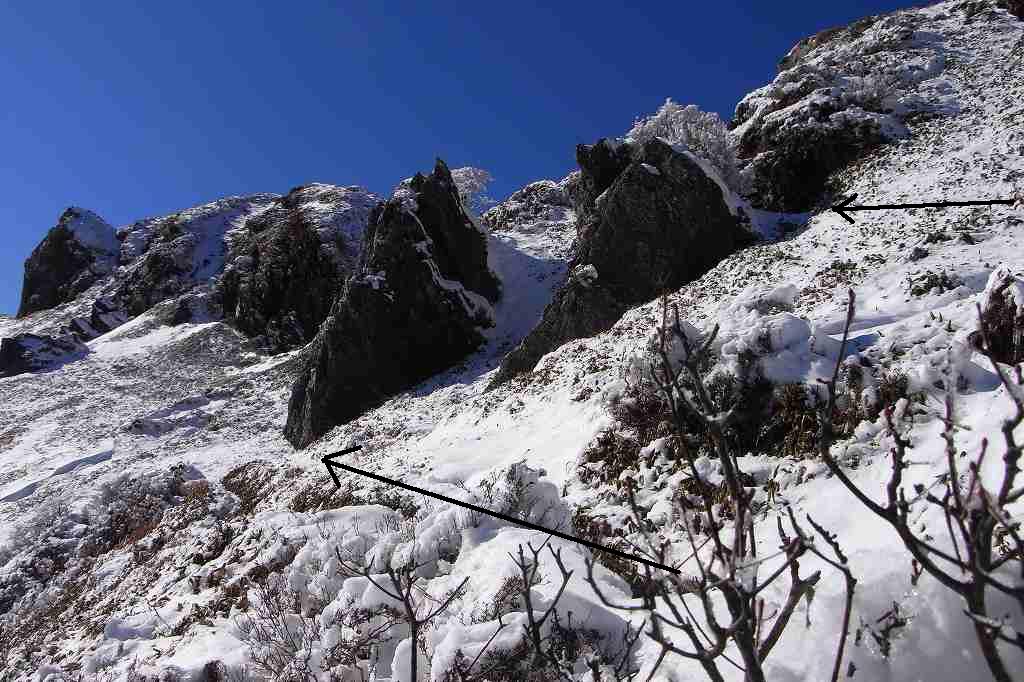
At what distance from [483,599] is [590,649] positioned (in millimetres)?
1368

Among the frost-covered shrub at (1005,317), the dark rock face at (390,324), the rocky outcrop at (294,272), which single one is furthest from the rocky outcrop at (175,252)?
the frost-covered shrub at (1005,317)

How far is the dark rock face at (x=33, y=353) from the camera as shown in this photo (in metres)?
39.6

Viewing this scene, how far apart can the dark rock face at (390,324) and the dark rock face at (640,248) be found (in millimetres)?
6532

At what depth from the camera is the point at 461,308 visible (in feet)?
86.8

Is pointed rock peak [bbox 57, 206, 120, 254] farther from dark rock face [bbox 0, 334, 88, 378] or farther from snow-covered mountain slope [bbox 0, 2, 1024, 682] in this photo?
snow-covered mountain slope [bbox 0, 2, 1024, 682]

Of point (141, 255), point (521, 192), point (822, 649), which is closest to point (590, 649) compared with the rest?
point (822, 649)

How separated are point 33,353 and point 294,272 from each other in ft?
71.0

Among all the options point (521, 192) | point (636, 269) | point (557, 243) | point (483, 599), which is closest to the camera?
point (483, 599)

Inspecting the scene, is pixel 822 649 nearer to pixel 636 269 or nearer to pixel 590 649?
pixel 590 649

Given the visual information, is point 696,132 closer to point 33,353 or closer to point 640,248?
point 640,248

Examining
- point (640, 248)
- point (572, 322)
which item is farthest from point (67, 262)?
point (640, 248)

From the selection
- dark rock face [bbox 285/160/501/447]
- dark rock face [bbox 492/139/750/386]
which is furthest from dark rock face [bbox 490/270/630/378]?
dark rock face [bbox 285/160/501/447]

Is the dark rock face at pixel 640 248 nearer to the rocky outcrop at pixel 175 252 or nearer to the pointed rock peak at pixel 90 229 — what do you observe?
the rocky outcrop at pixel 175 252

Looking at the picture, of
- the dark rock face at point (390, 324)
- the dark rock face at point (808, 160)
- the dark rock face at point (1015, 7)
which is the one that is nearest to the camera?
the dark rock face at point (808, 160)
